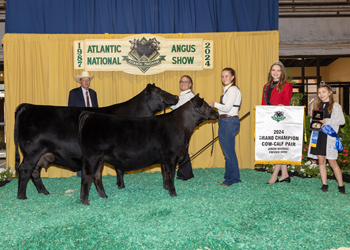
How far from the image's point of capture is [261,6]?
19.9 ft

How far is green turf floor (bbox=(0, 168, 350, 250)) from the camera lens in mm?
2486

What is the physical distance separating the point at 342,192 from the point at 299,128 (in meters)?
1.02

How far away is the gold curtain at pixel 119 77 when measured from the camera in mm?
5867

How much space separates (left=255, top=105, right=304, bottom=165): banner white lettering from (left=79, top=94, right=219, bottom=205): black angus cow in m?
0.98

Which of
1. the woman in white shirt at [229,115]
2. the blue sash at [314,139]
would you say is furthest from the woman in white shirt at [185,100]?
the blue sash at [314,139]

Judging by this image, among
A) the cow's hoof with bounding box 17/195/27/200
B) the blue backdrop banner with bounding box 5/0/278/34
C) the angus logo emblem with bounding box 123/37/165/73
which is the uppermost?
the blue backdrop banner with bounding box 5/0/278/34

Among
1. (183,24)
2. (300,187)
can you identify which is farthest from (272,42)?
(300,187)

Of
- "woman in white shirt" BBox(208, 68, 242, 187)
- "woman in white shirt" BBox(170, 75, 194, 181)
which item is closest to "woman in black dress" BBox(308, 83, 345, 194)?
"woman in white shirt" BBox(208, 68, 242, 187)

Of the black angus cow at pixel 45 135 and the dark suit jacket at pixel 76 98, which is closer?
the black angus cow at pixel 45 135

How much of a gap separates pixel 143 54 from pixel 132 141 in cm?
287

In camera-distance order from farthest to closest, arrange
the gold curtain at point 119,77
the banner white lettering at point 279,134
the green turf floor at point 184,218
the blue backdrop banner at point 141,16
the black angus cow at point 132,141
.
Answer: the blue backdrop banner at point 141,16 < the gold curtain at point 119,77 < the banner white lettering at point 279,134 < the black angus cow at point 132,141 < the green turf floor at point 184,218

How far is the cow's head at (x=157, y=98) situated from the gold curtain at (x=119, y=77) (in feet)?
5.56

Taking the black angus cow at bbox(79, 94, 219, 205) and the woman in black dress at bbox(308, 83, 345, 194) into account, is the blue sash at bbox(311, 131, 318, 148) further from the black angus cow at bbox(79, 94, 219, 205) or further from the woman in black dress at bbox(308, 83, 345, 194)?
the black angus cow at bbox(79, 94, 219, 205)

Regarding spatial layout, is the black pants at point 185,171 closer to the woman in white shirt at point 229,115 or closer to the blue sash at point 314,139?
the woman in white shirt at point 229,115
